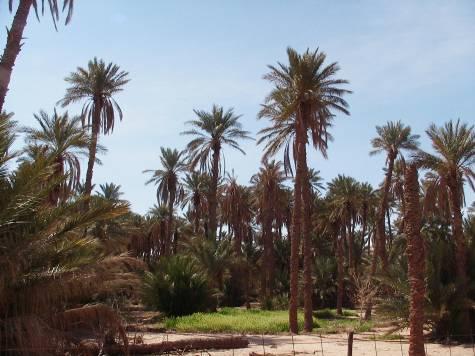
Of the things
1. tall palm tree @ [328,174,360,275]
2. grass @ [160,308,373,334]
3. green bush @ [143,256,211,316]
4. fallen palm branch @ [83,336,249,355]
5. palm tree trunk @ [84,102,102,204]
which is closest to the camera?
fallen palm branch @ [83,336,249,355]

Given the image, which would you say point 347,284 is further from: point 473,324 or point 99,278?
point 99,278

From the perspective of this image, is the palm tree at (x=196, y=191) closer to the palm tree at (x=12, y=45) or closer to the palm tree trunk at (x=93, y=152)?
the palm tree trunk at (x=93, y=152)

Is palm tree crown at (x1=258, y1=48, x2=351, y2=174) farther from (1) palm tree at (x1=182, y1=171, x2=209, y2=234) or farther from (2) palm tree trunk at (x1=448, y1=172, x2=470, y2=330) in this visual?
(1) palm tree at (x1=182, y1=171, x2=209, y2=234)

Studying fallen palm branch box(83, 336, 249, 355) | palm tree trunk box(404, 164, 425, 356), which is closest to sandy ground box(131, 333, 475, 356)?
fallen palm branch box(83, 336, 249, 355)

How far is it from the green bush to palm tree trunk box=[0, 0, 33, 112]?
775 inches

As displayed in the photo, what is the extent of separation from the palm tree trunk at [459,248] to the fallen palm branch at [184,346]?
29.9 feet

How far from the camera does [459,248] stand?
23.7 meters

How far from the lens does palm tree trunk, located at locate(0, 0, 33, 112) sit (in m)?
14.9

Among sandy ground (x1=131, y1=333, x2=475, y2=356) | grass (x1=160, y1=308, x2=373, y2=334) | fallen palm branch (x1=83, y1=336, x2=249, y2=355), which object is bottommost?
sandy ground (x1=131, y1=333, x2=475, y2=356)

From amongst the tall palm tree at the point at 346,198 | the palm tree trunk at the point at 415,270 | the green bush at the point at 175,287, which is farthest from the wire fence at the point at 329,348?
the tall palm tree at the point at 346,198

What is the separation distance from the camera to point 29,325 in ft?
36.1

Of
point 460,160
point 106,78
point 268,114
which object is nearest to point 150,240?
point 106,78

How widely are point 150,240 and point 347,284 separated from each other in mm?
25131

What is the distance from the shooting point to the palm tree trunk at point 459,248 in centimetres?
2234
